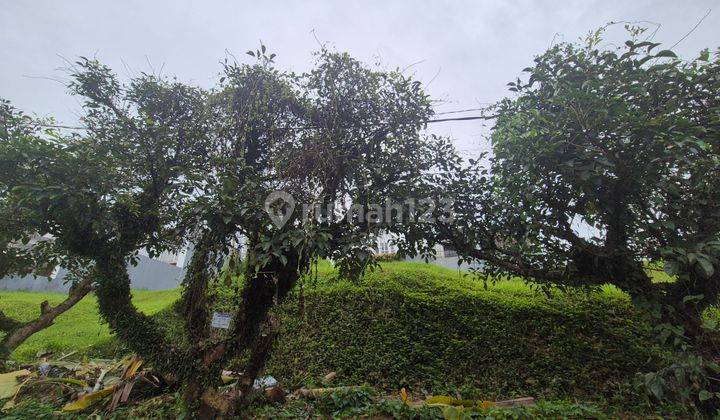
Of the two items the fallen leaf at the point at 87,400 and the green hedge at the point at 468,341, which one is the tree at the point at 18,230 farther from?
the green hedge at the point at 468,341

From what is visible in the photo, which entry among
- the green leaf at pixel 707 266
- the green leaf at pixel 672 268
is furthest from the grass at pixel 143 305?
the green leaf at pixel 707 266

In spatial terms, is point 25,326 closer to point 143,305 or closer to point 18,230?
point 18,230

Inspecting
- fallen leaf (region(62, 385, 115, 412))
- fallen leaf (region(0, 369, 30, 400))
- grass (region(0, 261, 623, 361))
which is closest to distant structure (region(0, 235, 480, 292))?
grass (region(0, 261, 623, 361))

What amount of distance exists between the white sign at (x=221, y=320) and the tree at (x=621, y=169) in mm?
2899

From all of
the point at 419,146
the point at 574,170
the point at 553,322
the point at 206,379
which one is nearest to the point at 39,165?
the point at 206,379

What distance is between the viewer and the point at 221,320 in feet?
11.6

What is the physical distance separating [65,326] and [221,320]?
7.00 metres

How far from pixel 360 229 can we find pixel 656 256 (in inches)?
90.0

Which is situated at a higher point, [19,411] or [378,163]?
[378,163]

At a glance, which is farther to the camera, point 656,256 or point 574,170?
point 656,256

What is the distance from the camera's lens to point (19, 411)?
149 inches

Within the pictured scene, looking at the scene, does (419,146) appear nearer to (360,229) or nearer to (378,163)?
(378,163)

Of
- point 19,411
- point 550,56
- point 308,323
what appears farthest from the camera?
point 308,323

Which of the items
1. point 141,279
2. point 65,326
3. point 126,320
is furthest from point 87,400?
point 141,279
